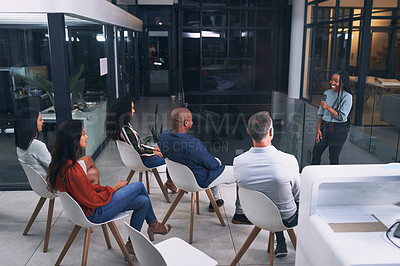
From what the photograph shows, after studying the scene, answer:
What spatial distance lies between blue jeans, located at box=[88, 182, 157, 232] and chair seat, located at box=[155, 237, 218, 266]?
686 mm

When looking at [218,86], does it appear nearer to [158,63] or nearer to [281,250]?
Answer: [158,63]

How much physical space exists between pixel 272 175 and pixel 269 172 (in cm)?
3

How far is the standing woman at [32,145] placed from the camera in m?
3.49

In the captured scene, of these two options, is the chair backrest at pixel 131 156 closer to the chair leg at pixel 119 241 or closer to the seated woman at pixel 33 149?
the seated woman at pixel 33 149

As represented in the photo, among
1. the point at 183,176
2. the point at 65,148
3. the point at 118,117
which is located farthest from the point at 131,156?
the point at 65,148

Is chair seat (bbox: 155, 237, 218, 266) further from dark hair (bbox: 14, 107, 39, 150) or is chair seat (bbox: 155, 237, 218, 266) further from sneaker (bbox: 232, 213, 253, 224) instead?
dark hair (bbox: 14, 107, 39, 150)

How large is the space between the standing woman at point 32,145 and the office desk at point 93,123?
0.88m

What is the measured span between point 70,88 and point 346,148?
3.70 m

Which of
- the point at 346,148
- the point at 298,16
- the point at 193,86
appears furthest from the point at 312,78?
the point at 346,148

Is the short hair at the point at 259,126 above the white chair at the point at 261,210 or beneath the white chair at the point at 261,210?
above

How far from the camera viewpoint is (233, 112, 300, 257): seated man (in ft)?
8.68

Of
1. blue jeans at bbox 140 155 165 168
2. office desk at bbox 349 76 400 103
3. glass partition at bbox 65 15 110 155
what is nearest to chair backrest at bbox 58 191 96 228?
blue jeans at bbox 140 155 165 168

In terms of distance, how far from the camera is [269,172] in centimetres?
265

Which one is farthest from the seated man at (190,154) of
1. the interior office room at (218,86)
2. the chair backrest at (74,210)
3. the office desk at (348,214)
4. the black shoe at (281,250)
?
the office desk at (348,214)
